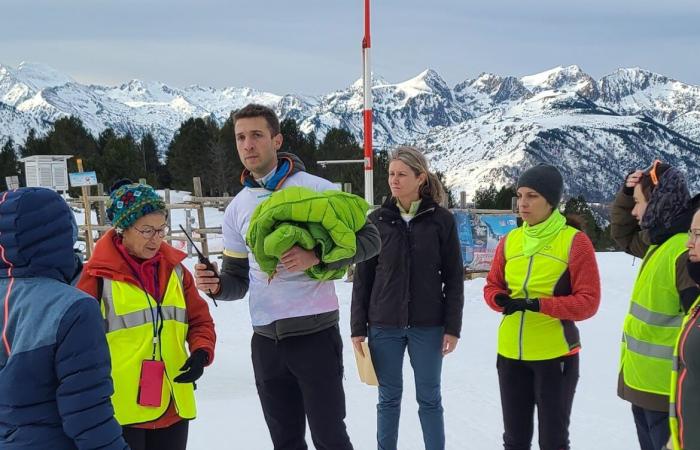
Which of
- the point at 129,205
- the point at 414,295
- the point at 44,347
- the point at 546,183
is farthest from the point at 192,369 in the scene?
the point at 546,183

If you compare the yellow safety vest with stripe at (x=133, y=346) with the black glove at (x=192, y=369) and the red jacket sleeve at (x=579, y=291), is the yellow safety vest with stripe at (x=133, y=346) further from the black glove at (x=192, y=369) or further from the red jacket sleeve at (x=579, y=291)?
the red jacket sleeve at (x=579, y=291)

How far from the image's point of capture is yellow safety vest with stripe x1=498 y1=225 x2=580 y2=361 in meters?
2.90

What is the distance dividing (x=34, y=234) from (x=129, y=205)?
0.78 meters

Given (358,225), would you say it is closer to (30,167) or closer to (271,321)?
(271,321)

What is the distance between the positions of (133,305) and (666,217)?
7.28 ft

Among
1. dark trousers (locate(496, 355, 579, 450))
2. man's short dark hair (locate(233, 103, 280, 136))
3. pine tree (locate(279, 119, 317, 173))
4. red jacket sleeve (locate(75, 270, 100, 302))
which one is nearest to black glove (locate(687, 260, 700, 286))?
dark trousers (locate(496, 355, 579, 450))

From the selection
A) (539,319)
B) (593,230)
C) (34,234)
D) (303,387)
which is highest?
(34,234)

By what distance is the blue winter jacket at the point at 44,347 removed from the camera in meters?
1.49

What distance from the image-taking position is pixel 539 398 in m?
2.88

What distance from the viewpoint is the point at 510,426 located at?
9.74ft

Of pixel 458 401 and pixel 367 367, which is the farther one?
pixel 458 401

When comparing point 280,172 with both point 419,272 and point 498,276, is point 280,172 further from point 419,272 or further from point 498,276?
point 498,276

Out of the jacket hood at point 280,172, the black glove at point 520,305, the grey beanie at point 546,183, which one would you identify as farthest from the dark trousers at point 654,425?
the jacket hood at point 280,172

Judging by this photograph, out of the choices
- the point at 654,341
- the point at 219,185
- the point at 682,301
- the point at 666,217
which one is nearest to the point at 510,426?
the point at 654,341
